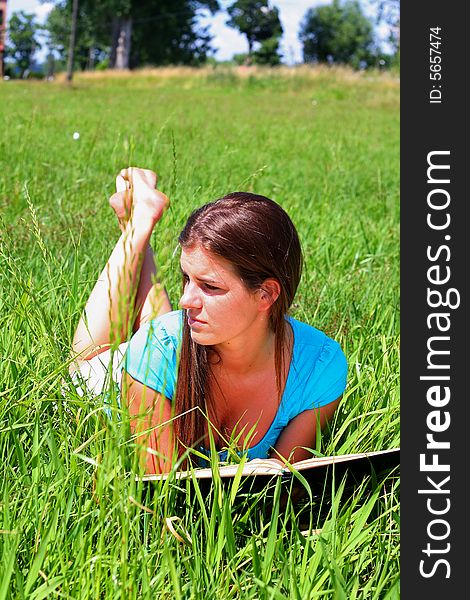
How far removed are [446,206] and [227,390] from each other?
71 centimetres

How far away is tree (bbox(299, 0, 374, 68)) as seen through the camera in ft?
233

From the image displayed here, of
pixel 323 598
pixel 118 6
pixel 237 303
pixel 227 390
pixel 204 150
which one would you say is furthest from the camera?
pixel 118 6

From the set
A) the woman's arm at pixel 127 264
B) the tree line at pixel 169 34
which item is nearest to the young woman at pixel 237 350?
the woman's arm at pixel 127 264

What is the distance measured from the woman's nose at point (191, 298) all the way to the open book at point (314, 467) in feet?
1.14

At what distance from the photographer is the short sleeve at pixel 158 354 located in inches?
74.2

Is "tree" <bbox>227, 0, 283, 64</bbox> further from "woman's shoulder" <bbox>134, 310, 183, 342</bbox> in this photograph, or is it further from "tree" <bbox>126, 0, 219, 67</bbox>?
"woman's shoulder" <bbox>134, 310, 183, 342</bbox>

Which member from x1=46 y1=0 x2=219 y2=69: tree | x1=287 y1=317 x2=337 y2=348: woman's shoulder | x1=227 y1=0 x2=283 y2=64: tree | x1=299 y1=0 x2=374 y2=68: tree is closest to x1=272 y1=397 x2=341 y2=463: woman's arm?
x1=287 y1=317 x2=337 y2=348: woman's shoulder

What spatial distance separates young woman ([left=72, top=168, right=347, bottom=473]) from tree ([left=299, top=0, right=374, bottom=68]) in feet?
235

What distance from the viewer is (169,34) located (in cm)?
5147

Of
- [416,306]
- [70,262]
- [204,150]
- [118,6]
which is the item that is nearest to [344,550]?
[416,306]

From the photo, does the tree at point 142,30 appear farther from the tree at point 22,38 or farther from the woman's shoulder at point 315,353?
the woman's shoulder at point 315,353

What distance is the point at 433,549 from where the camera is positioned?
149 centimetres

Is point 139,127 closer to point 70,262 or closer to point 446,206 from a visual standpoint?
point 70,262

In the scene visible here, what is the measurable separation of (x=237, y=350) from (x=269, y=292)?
17 centimetres
